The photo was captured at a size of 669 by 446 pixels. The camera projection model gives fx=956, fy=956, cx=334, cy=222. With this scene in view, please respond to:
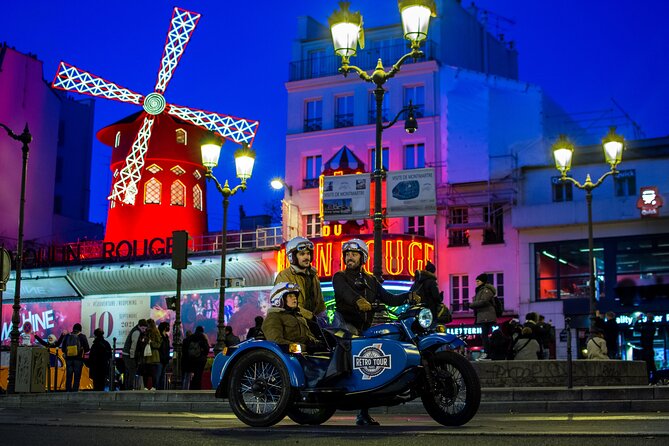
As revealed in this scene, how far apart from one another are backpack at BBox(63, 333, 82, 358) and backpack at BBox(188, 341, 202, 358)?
2251 mm

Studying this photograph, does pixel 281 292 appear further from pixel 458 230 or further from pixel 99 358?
pixel 458 230

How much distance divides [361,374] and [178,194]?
32.8 metres

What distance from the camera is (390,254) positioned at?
3145 centimetres

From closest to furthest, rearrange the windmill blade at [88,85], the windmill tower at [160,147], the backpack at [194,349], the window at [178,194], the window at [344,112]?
the backpack at [194,349] → the window at [344,112] → the windmill blade at [88,85] → the windmill tower at [160,147] → the window at [178,194]

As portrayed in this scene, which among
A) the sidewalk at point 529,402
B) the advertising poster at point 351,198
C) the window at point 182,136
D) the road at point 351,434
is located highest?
the window at point 182,136

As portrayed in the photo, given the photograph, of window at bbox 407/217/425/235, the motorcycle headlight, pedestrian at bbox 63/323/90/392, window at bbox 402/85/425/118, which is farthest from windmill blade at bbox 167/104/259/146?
the motorcycle headlight

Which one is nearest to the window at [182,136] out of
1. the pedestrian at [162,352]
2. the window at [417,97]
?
the window at [417,97]

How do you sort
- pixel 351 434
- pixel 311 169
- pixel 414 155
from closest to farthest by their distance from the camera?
pixel 351 434, pixel 414 155, pixel 311 169

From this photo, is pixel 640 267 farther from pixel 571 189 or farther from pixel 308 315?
pixel 308 315

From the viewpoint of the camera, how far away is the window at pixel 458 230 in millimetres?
33594

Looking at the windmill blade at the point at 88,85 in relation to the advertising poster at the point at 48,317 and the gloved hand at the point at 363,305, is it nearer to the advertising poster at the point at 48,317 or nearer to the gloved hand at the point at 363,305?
the advertising poster at the point at 48,317

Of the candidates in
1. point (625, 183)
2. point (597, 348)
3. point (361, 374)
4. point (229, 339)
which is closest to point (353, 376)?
point (361, 374)

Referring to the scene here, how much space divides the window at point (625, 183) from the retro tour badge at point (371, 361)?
83.4 feet

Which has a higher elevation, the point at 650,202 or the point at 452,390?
the point at 650,202
